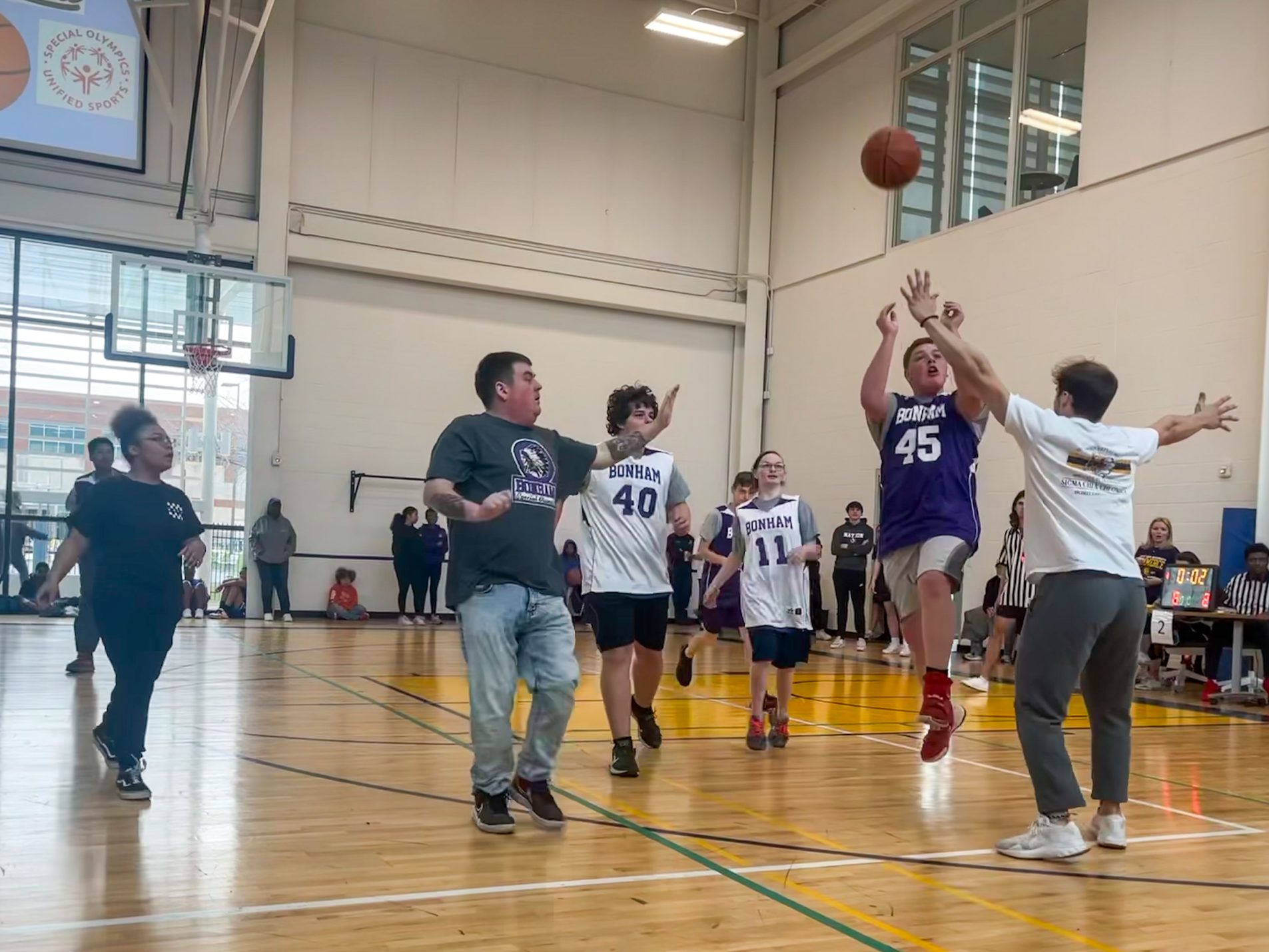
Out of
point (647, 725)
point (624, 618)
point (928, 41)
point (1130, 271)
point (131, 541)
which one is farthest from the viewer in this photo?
point (928, 41)

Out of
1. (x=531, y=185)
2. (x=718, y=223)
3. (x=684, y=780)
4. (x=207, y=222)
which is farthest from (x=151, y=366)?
(x=684, y=780)

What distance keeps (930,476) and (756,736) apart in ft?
7.34

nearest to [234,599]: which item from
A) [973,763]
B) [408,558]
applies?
[408,558]

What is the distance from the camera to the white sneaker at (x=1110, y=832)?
174 inches

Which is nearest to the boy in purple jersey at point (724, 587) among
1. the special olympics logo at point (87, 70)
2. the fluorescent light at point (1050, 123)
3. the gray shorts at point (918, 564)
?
the gray shorts at point (918, 564)

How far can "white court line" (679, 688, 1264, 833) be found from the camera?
503 centimetres

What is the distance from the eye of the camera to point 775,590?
661 cm

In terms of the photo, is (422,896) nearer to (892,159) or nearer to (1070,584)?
(1070,584)

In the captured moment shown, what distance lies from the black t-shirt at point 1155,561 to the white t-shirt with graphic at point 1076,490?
7517 mm

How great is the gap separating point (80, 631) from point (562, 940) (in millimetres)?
7086

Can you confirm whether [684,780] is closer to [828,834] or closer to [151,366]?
[828,834]

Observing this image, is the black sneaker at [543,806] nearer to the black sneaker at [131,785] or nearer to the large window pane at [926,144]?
the black sneaker at [131,785]

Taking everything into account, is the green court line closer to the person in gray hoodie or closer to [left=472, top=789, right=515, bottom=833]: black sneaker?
[left=472, top=789, right=515, bottom=833]: black sneaker

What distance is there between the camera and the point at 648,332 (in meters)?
19.1
